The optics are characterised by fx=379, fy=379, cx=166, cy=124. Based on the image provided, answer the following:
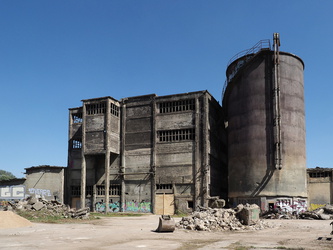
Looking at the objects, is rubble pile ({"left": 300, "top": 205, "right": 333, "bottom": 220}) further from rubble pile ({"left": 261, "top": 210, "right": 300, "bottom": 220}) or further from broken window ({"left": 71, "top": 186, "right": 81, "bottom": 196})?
broken window ({"left": 71, "top": 186, "right": 81, "bottom": 196})

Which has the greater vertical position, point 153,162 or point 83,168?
point 153,162

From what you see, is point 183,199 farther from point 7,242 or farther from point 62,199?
point 7,242

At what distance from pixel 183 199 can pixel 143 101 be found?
1329 centimetres

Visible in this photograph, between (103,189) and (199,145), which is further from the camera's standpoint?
(103,189)

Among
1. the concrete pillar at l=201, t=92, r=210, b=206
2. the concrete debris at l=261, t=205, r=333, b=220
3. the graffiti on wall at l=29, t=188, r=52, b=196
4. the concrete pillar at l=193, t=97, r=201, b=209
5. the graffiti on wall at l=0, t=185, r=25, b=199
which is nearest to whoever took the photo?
the concrete debris at l=261, t=205, r=333, b=220

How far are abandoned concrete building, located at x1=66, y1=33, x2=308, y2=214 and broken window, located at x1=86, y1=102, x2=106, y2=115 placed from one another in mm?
63

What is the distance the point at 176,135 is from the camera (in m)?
45.8

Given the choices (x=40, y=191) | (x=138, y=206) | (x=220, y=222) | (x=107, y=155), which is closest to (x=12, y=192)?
(x=40, y=191)

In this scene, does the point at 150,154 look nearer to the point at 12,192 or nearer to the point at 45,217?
the point at 45,217

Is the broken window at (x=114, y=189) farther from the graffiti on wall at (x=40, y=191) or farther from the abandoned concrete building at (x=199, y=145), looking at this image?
the graffiti on wall at (x=40, y=191)

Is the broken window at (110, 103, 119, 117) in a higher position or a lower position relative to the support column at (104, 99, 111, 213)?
higher

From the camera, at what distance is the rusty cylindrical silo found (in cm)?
4047

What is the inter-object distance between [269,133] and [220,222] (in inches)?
795

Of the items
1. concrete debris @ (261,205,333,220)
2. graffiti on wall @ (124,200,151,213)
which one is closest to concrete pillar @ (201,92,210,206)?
graffiti on wall @ (124,200,151,213)
